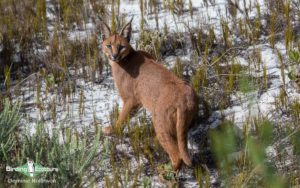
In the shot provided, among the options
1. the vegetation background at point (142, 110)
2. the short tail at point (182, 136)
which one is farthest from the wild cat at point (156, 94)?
the vegetation background at point (142, 110)

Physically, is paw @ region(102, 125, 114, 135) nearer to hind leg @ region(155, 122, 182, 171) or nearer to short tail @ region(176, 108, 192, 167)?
hind leg @ region(155, 122, 182, 171)

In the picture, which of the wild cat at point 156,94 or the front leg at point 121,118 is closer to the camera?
the wild cat at point 156,94

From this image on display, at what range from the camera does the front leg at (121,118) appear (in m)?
5.36

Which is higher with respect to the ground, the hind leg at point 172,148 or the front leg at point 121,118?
the front leg at point 121,118

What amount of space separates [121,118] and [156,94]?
500 millimetres

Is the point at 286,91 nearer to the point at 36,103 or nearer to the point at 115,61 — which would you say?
the point at 115,61

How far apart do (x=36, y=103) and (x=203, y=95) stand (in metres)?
1.68

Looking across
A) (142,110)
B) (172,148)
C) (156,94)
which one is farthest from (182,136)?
(142,110)

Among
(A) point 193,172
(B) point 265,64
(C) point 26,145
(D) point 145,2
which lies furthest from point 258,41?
(C) point 26,145

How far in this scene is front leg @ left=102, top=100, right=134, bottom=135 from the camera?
5363 mm

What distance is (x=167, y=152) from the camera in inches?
190

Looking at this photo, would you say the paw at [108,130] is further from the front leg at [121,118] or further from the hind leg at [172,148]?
the hind leg at [172,148]

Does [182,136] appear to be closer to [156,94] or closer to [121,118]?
[156,94]

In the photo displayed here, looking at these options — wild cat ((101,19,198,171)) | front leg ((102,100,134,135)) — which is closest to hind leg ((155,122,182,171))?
wild cat ((101,19,198,171))
